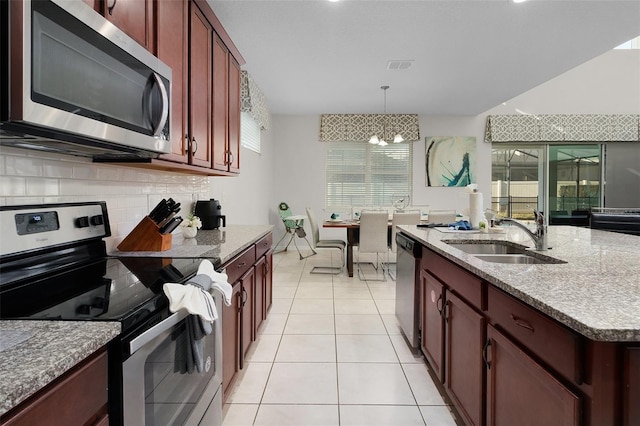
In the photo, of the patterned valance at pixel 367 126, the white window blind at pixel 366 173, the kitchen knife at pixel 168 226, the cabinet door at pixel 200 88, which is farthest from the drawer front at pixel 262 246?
the patterned valance at pixel 367 126

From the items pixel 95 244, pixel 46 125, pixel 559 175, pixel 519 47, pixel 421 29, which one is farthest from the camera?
pixel 559 175

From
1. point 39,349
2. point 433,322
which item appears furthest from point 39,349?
point 433,322

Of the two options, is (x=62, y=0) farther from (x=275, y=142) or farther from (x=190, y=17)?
(x=275, y=142)

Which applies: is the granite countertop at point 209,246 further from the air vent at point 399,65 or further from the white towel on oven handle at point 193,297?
the air vent at point 399,65

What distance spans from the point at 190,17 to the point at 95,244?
138 centimetres

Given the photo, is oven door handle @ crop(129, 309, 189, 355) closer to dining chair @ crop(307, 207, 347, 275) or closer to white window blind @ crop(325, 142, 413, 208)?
dining chair @ crop(307, 207, 347, 275)

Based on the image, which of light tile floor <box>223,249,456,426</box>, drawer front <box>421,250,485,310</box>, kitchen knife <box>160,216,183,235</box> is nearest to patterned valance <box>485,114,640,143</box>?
light tile floor <box>223,249,456,426</box>

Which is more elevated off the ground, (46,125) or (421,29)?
(421,29)

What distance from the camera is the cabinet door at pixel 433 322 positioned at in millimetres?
1898

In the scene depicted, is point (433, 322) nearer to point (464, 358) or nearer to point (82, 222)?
point (464, 358)

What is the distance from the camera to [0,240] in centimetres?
111

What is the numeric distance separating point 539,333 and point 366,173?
598 cm

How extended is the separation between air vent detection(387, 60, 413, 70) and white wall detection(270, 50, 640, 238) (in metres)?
2.81

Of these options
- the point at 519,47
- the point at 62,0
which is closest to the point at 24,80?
the point at 62,0
